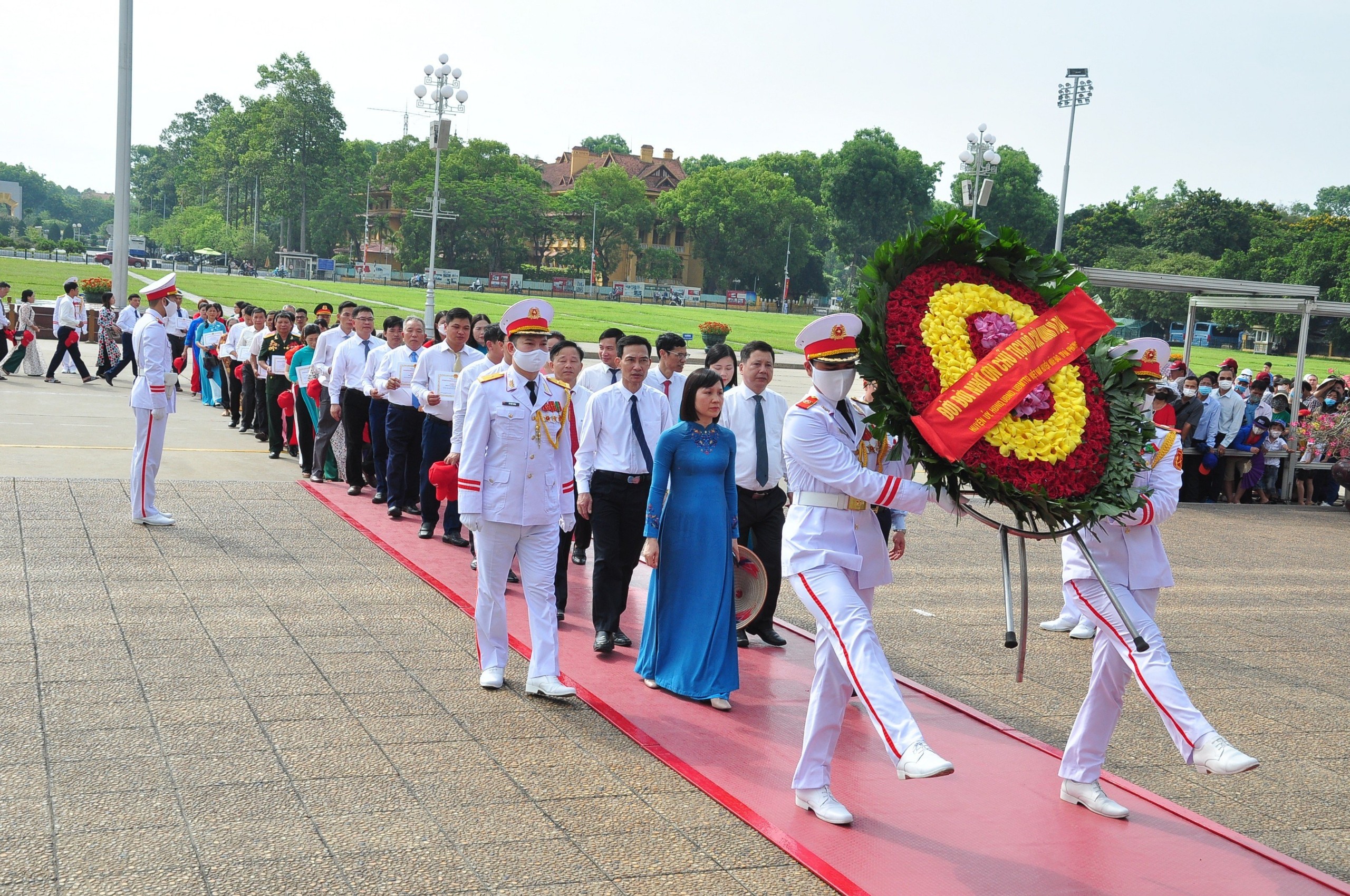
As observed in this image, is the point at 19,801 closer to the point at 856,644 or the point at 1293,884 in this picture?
the point at 856,644

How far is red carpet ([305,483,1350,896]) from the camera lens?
4.16m

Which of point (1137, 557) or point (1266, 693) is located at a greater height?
point (1137, 557)

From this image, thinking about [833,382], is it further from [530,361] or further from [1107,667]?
[530,361]

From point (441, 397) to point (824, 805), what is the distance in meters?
6.03

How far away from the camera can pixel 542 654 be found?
5.84 m

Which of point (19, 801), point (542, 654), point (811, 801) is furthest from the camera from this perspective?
point (542, 654)

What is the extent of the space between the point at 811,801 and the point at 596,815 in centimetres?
88

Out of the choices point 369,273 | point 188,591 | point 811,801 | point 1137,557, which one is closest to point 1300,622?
point 1137,557

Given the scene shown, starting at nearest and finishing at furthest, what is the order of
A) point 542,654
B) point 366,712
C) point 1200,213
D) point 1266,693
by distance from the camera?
point 366,712, point 542,654, point 1266,693, point 1200,213

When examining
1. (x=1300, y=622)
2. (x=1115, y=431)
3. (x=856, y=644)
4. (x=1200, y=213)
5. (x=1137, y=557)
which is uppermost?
(x=1200, y=213)

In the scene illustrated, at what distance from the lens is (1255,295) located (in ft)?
52.4

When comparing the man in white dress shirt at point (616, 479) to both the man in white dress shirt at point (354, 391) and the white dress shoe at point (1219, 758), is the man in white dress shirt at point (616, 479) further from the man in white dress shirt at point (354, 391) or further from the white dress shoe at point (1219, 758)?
the man in white dress shirt at point (354, 391)

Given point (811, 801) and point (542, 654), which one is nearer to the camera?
point (811, 801)

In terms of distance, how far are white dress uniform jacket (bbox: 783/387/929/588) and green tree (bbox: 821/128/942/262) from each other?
98175mm
